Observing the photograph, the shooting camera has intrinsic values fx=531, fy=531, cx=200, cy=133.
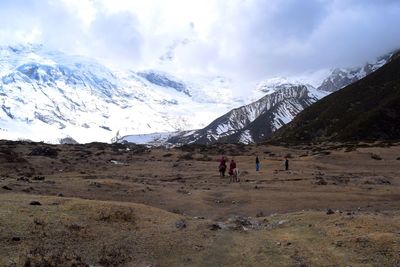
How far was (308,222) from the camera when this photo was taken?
25.7m

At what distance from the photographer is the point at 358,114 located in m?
149

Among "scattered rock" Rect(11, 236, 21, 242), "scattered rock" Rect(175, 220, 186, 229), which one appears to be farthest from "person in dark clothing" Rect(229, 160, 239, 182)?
"scattered rock" Rect(11, 236, 21, 242)

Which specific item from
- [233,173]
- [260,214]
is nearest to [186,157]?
[233,173]

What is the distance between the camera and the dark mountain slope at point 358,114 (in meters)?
131

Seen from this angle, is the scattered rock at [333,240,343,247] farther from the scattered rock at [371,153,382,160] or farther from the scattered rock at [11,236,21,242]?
the scattered rock at [371,153,382,160]

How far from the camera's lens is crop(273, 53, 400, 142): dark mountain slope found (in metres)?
131

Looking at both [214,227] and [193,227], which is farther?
[214,227]

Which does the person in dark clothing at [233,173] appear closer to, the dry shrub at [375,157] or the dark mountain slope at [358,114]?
the dry shrub at [375,157]

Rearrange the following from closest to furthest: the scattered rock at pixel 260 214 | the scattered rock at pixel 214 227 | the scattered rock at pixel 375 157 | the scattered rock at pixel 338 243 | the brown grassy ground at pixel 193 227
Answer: the brown grassy ground at pixel 193 227, the scattered rock at pixel 338 243, the scattered rock at pixel 214 227, the scattered rock at pixel 260 214, the scattered rock at pixel 375 157

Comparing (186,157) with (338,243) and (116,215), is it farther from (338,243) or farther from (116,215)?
(338,243)

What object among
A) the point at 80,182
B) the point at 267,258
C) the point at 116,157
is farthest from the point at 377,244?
the point at 116,157

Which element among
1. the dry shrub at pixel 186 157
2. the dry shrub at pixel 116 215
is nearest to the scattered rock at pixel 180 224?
the dry shrub at pixel 116 215

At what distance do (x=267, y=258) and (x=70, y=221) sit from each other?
8551mm

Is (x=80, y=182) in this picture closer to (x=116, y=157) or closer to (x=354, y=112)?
(x=116, y=157)
